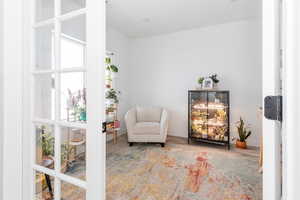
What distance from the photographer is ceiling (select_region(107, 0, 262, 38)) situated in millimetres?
2740

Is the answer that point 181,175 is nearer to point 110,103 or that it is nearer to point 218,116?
point 218,116

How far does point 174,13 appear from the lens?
10.1 feet

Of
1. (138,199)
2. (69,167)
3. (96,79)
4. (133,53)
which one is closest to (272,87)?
(96,79)

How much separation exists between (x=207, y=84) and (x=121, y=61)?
7.27 ft

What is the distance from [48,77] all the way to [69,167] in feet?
2.03

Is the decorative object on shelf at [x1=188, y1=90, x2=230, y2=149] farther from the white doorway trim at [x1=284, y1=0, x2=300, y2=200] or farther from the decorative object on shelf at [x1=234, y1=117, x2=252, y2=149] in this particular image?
the white doorway trim at [x1=284, y1=0, x2=300, y2=200]

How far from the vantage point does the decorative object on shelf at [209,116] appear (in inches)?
130

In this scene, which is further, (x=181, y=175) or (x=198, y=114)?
(x=198, y=114)

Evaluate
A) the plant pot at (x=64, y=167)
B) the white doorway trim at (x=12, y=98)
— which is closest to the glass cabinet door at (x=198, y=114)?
the plant pot at (x=64, y=167)

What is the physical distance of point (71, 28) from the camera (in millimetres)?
1229

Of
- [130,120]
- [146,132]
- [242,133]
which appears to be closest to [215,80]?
[242,133]

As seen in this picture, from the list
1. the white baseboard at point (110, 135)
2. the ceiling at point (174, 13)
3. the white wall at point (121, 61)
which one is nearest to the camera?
the ceiling at point (174, 13)

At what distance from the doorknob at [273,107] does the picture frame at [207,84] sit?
307 centimetres

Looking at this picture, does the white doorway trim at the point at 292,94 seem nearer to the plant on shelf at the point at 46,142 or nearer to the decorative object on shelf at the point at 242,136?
the plant on shelf at the point at 46,142
